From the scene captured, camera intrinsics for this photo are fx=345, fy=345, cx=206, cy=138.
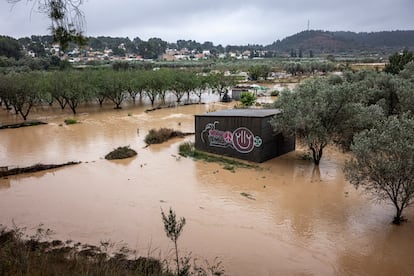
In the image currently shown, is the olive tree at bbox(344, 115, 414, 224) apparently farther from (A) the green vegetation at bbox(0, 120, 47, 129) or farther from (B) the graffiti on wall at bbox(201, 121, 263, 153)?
(A) the green vegetation at bbox(0, 120, 47, 129)

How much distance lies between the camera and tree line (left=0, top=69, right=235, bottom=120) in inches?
1447

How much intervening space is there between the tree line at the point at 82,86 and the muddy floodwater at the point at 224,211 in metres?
15.0

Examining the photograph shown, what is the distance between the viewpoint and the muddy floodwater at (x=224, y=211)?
436 inches

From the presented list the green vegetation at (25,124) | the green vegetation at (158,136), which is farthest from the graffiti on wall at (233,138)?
the green vegetation at (25,124)

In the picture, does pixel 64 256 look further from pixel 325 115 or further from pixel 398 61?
pixel 398 61

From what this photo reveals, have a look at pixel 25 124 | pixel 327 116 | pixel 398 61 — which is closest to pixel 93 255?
pixel 327 116

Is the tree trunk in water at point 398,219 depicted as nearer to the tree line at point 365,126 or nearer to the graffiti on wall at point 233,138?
the tree line at point 365,126

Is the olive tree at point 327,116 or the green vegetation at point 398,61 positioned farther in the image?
the green vegetation at point 398,61

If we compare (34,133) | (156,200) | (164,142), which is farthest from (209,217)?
(34,133)

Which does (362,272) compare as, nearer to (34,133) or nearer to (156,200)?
(156,200)

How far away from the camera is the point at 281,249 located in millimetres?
11477

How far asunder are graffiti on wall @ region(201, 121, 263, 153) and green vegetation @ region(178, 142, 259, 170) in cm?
78

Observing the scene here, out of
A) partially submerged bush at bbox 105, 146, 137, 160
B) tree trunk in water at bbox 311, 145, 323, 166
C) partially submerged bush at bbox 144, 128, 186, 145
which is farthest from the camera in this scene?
partially submerged bush at bbox 144, 128, 186, 145

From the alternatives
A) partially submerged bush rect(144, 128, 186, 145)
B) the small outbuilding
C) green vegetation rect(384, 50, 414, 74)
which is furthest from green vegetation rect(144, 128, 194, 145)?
green vegetation rect(384, 50, 414, 74)
